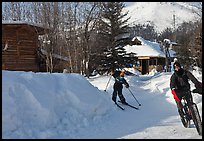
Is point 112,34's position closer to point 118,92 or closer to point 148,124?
point 118,92

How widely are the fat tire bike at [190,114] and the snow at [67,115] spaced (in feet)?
0.60

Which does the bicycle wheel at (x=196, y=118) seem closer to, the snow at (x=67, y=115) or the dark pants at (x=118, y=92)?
the snow at (x=67, y=115)

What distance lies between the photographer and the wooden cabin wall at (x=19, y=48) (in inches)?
1041

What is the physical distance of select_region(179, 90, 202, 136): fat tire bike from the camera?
7702mm

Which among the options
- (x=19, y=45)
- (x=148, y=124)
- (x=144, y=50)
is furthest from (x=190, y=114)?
(x=144, y=50)

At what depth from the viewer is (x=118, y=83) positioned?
542 inches

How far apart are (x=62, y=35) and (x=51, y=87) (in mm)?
25584

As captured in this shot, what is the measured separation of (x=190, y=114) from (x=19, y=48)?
20.8 metres

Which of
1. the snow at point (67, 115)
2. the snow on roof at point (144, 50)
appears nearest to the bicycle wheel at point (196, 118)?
the snow at point (67, 115)

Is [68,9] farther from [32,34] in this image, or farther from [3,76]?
[3,76]

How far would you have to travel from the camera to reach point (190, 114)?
8344 mm

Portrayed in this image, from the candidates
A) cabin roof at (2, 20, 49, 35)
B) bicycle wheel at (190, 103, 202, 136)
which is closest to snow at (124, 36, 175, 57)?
cabin roof at (2, 20, 49, 35)

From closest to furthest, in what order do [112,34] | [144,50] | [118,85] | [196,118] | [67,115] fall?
[196,118]
[67,115]
[118,85]
[112,34]
[144,50]

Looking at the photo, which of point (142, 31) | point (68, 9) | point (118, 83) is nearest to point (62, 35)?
point (68, 9)
